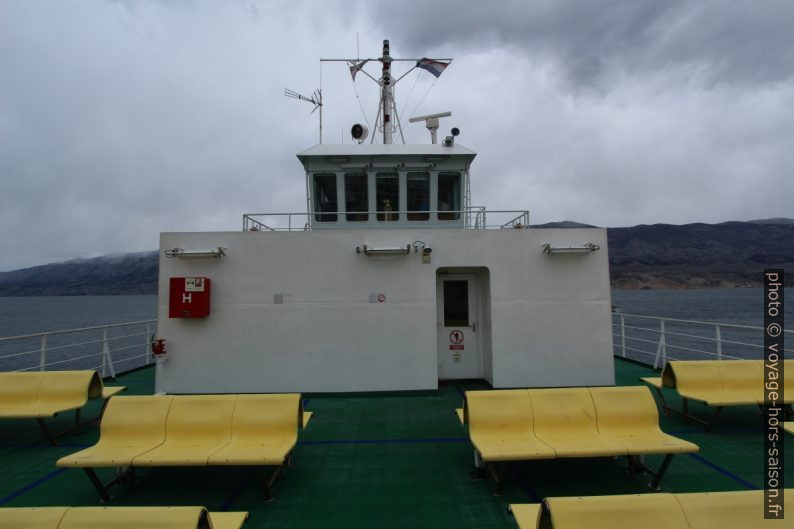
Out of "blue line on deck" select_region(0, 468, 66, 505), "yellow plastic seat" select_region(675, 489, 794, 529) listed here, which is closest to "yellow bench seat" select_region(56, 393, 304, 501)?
"blue line on deck" select_region(0, 468, 66, 505)

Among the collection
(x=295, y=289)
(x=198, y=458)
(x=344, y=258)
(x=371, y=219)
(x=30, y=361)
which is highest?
(x=371, y=219)

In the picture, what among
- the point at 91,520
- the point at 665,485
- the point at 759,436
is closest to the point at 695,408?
the point at 759,436

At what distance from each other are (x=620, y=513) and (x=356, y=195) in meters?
7.48

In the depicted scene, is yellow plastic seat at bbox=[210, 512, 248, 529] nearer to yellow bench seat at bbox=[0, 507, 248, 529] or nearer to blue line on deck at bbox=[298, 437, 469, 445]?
yellow bench seat at bbox=[0, 507, 248, 529]

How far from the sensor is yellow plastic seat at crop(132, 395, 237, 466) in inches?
155

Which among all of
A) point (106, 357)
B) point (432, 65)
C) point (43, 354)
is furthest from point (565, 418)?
point (432, 65)

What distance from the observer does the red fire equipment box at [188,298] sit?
693 cm

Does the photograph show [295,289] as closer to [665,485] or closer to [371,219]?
[371,219]

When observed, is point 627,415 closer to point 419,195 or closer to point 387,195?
point 419,195

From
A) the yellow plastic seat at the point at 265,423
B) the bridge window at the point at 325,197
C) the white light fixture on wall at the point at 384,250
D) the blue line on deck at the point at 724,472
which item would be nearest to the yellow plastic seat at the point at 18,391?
the yellow plastic seat at the point at 265,423

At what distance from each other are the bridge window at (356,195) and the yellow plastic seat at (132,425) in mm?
5405

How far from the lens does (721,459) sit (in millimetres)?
4406

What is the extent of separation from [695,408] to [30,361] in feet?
144

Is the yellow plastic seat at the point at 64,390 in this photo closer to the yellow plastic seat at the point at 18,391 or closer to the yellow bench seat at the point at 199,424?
the yellow plastic seat at the point at 18,391
